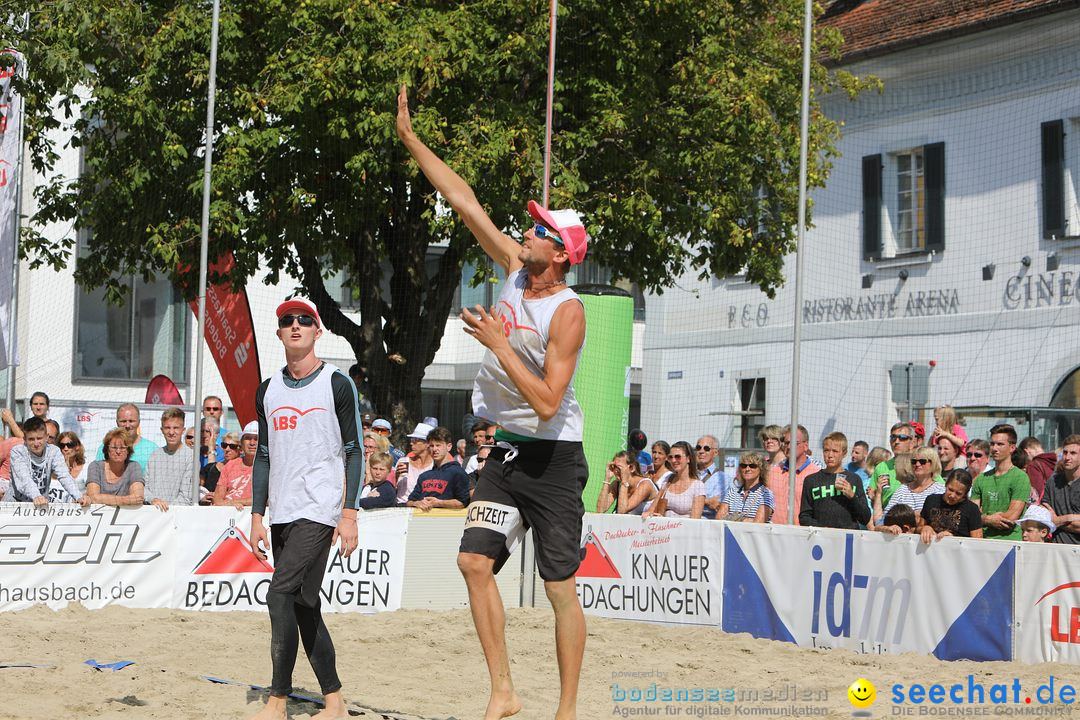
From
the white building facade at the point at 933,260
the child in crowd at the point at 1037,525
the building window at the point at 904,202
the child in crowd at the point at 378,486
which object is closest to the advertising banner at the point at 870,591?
the child in crowd at the point at 1037,525

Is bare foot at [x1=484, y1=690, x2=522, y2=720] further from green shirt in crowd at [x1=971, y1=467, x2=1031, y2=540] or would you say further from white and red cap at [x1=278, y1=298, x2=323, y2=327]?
green shirt in crowd at [x1=971, y1=467, x2=1031, y2=540]

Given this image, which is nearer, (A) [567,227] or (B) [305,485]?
(A) [567,227]

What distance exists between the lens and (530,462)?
5.99 metres

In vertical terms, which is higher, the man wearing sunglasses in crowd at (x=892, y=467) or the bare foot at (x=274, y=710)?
the man wearing sunglasses in crowd at (x=892, y=467)

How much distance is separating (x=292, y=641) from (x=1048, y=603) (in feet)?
15.6

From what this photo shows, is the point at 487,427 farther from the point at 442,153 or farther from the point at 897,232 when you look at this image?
the point at 897,232

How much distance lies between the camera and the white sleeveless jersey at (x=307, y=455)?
257 inches

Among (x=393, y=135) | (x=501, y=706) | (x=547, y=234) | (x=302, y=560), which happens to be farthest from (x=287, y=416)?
(x=393, y=135)

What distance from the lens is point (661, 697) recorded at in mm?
7711

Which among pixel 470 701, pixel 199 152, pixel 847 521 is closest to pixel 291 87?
pixel 199 152

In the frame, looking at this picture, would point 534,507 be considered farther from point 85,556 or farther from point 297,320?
point 85,556

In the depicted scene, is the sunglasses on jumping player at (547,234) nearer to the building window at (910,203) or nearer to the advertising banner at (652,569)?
the advertising banner at (652,569)

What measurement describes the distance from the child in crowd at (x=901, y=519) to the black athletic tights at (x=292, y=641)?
180 inches

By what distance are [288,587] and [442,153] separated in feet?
31.5
